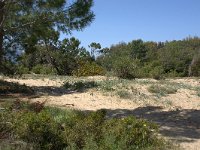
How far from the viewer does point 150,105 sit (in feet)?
40.2

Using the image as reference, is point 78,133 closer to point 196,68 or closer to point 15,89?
point 15,89

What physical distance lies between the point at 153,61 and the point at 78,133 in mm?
38019

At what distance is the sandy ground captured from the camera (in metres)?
8.64

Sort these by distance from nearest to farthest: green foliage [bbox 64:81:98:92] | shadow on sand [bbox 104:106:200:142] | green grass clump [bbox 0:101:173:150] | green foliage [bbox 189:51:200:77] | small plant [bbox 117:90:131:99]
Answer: green grass clump [bbox 0:101:173:150] < shadow on sand [bbox 104:106:200:142] < small plant [bbox 117:90:131:99] < green foliage [bbox 64:81:98:92] < green foliage [bbox 189:51:200:77]

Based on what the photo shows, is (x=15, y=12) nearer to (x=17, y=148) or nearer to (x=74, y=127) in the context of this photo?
(x=74, y=127)

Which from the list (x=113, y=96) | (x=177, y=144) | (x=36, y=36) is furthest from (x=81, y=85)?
(x=177, y=144)

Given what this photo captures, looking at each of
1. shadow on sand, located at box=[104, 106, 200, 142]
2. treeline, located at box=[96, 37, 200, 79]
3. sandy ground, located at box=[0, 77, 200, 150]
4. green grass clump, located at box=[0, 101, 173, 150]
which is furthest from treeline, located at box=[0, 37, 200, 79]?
green grass clump, located at box=[0, 101, 173, 150]

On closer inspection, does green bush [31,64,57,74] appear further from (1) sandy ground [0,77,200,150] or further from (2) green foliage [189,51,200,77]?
(1) sandy ground [0,77,200,150]

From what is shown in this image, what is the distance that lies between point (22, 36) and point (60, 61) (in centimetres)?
1821

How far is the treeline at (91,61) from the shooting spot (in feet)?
68.2

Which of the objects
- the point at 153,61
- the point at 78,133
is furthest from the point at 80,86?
the point at 153,61

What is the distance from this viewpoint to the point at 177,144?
7141 mm

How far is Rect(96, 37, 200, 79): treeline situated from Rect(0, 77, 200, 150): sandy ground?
585cm

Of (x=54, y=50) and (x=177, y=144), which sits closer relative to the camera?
(x=177, y=144)
